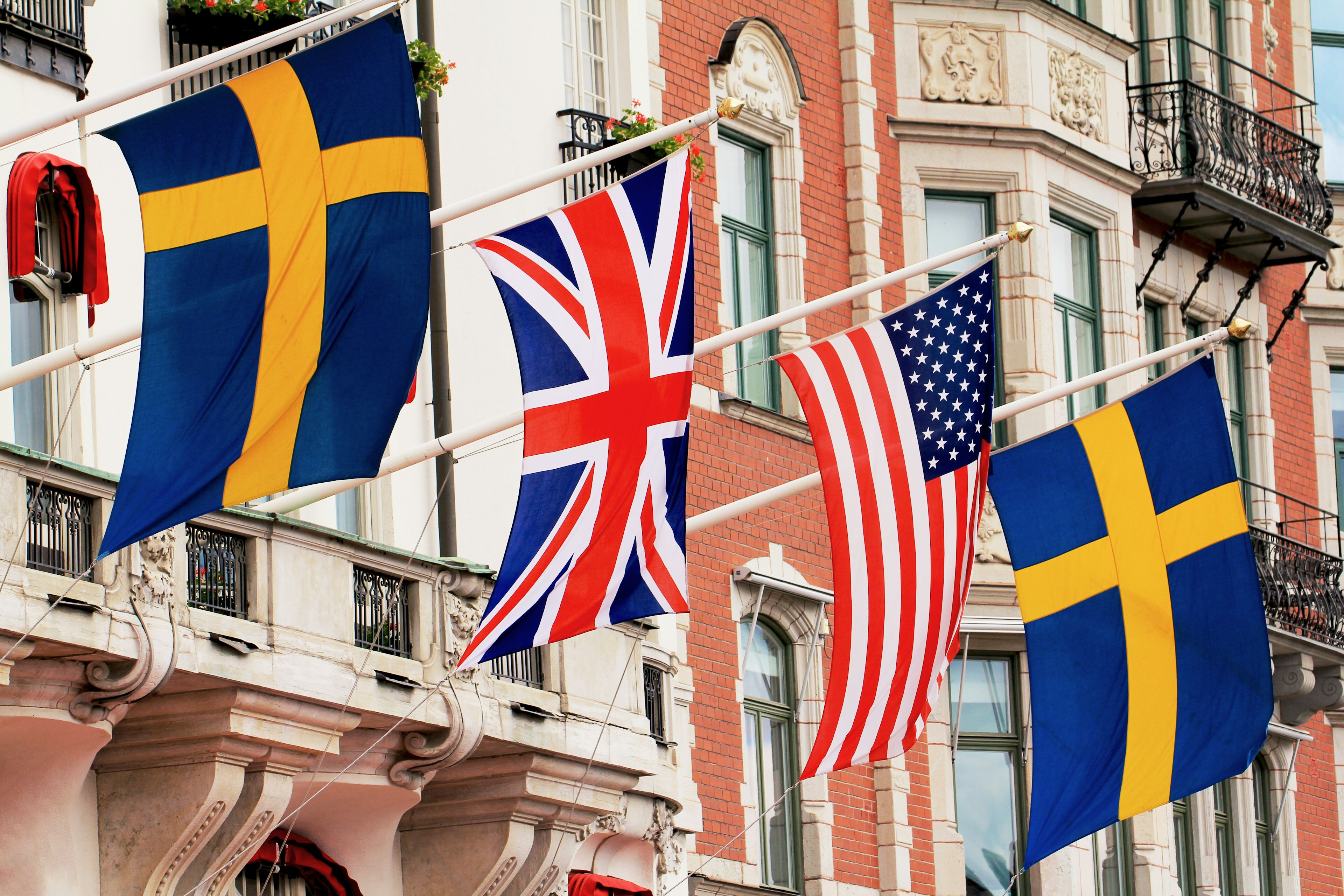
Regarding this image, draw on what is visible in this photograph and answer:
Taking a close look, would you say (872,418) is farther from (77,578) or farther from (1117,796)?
(77,578)

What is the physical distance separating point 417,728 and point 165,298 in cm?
539

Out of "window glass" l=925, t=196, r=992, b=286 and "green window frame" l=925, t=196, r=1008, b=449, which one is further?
"window glass" l=925, t=196, r=992, b=286

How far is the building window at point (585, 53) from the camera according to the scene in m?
25.1

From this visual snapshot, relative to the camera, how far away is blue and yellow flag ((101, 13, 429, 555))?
51.5 ft

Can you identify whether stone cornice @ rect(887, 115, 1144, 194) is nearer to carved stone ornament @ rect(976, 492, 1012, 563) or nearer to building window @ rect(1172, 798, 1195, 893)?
carved stone ornament @ rect(976, 492, 1012, 563)

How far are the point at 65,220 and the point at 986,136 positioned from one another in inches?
504

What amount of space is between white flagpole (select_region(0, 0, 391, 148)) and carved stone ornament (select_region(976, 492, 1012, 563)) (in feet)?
45.0

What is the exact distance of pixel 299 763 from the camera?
19453 millimetres

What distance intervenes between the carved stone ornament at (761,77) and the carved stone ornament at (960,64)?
2095 millimetres

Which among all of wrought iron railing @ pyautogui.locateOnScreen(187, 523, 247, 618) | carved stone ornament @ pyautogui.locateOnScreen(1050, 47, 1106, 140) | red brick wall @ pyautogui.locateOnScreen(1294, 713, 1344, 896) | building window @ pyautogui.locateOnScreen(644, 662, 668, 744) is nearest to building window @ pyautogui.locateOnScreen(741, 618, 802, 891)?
building window @ pyautogui.locateOnScreen(644, 662, 668, 744)

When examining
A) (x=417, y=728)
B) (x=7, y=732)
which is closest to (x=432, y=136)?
(x=417, y=728)

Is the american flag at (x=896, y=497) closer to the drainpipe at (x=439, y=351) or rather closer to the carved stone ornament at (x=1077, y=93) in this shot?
the drainpipe at (x=439, y=351)

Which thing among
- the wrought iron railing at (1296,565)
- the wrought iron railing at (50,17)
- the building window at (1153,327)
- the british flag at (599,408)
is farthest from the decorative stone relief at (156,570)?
the building window at (1153,327)

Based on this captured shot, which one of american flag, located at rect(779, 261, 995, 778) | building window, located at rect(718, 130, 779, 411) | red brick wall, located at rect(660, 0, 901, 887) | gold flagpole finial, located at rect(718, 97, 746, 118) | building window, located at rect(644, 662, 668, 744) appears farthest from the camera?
building window, located at rect(718, 130, 779, 411)
